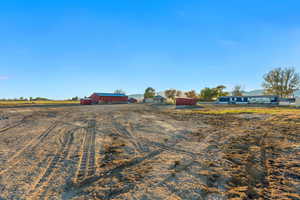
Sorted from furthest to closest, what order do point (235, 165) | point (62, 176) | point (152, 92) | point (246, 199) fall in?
point (152, 92) → point (235, 165) → point (62, 176) → point (246, 199)

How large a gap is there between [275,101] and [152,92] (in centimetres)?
7190

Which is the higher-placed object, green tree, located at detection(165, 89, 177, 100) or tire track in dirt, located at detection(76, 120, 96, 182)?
green tree, located at detection(165, 89, 177, 100)

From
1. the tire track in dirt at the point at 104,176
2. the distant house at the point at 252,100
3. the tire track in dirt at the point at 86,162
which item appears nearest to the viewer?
the tire track in dirt at the point at 104,176

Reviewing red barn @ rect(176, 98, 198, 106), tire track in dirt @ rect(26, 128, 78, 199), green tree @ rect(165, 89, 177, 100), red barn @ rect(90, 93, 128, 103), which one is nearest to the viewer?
tire track in dirt @ rect(26, 128, 78, 199)

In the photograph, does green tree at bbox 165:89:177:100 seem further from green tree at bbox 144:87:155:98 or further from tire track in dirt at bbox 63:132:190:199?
tire track in dirt at bbox 63:132:190:199

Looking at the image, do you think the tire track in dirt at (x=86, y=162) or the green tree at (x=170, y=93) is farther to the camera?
the green tree at (x=170, y=93)

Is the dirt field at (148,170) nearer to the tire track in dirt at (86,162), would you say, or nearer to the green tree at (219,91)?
the tire track in dirt at (86,162)

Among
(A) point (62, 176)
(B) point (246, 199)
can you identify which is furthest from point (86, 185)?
(B) point (246, 199)

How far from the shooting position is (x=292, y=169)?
13.3 ft

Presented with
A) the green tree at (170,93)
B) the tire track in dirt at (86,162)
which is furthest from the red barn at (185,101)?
the green tree at (170,93)

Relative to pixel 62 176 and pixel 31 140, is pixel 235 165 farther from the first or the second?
pixel 31 140

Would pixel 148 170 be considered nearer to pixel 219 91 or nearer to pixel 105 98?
pixel 105 98

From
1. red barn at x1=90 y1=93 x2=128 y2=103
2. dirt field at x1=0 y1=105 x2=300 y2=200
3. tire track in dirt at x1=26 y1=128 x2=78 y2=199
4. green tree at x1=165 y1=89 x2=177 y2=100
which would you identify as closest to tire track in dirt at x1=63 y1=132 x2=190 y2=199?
dirt field at x1=0 y1=105 x2=300 y2=200

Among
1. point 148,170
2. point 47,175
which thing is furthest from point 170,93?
point 47,175
